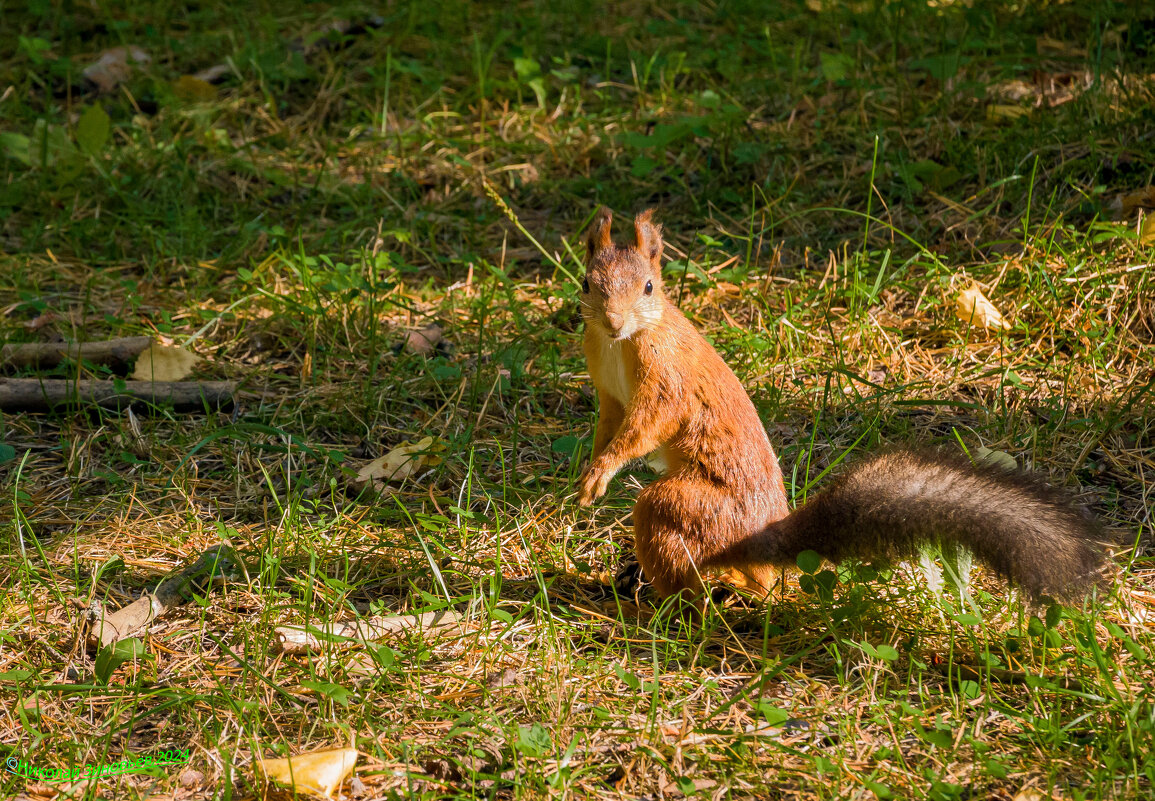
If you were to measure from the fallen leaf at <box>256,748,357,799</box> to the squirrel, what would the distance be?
705mm

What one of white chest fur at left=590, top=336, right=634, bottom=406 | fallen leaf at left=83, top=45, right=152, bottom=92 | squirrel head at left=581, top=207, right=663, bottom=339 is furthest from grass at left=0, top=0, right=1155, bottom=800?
squirrel head at left=581, top=207, right=663, bottom=339

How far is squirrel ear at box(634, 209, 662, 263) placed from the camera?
2135 mm

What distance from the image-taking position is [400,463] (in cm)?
252

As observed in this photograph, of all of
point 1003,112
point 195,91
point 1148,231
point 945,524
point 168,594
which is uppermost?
point 1003,112

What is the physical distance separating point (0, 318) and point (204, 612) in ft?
5.63

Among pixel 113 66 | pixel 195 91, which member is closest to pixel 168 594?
pixel 195 91

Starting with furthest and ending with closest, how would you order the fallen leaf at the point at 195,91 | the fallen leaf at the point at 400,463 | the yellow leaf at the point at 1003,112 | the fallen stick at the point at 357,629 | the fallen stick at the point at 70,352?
1. the fallen leaf at the point at 195,91
2. the yellow leaf at the point at 1003,112
3. the fallen stick at the point at 70,352
4. the fallen leaf at the point at 400,463
5. the fallen stick at the point at 357,629

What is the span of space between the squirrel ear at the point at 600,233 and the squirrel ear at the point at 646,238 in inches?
2.4

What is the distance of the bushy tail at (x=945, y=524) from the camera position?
1.67 m

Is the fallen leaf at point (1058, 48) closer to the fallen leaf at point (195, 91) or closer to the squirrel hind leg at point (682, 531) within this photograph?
the squirrel hind leg at point (682, 531)

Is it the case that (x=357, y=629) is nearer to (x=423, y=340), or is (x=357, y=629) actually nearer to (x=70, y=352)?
(x=423, y=340)

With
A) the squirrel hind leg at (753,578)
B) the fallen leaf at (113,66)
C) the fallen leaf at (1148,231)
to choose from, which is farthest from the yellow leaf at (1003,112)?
the fallen leaf at (113,66)

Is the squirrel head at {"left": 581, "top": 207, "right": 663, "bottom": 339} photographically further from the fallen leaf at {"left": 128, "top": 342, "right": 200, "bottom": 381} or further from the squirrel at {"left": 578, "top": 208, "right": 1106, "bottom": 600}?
the fallen leaf at {"left": 128, "top": 342, "right": 200, "bottom": 381}

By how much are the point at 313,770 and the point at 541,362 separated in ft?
5.27
